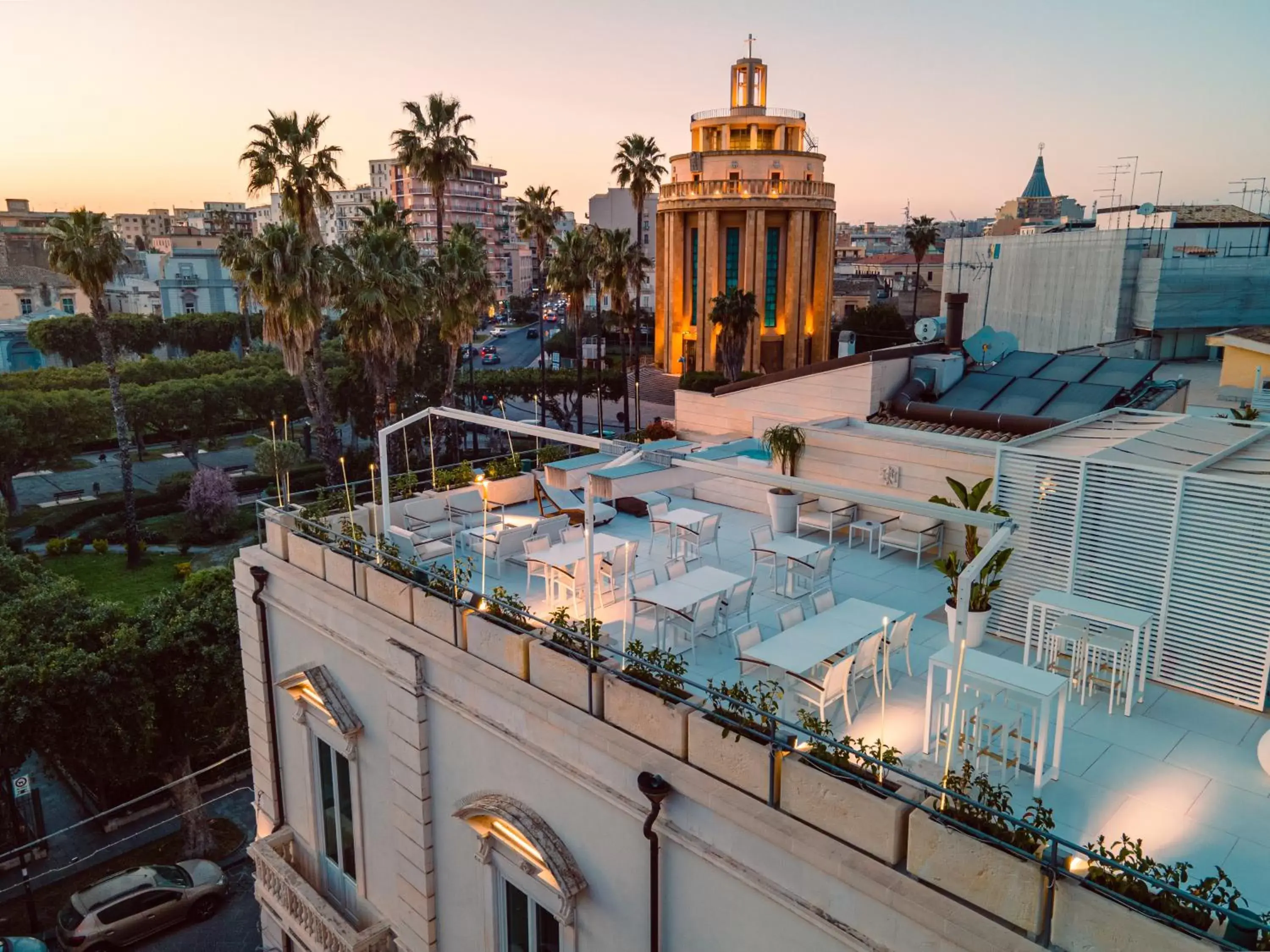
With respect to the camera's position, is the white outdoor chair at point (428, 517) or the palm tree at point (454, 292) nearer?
the white outdoor chair at point (428, 517)

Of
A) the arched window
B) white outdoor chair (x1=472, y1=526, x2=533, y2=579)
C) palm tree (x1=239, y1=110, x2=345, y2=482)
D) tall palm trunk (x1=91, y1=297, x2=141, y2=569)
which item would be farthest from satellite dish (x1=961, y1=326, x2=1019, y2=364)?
tall palm trunk (x1=91, y1=297, x2=141, y2=569)

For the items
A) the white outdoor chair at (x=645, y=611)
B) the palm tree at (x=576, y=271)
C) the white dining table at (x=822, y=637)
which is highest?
the palm tree at (x=576, y=271)

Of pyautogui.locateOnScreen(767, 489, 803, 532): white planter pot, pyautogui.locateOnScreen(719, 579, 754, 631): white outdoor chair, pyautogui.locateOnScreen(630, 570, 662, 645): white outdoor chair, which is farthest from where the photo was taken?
pyautogui.locateOnScreen(767, 489, 803, 532): white planter pot

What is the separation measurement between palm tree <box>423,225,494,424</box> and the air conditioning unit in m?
19.0

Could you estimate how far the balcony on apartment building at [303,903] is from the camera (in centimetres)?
1017

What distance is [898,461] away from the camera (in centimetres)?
1339

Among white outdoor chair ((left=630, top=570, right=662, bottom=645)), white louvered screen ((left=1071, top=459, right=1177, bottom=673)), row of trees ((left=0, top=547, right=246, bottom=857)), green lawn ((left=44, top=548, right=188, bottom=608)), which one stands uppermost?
white louvered screen ((left=1071, top=459, right=1177, bottom=673))

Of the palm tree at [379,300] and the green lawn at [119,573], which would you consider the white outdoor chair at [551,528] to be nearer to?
the palm tree at [379,300]

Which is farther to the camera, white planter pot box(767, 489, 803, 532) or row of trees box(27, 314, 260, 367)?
row of trees box(27, 314, 260, 367)

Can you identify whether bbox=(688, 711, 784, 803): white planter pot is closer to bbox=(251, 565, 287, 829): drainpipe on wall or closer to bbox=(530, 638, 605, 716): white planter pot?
bbox=(530, 638, 605, 716): white planter pot

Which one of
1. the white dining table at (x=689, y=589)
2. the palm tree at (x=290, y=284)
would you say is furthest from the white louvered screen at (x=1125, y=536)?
the palm tree at (x=290, y=284)

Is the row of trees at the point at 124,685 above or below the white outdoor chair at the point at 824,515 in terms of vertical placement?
below

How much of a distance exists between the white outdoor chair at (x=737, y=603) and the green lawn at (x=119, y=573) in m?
25.6

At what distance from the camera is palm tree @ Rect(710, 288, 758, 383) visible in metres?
48.8
